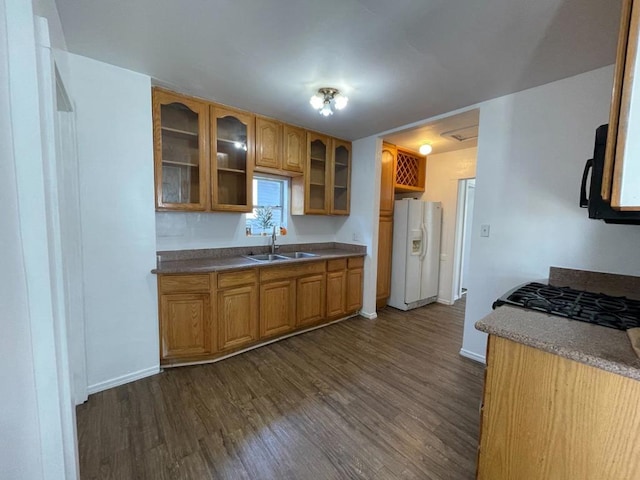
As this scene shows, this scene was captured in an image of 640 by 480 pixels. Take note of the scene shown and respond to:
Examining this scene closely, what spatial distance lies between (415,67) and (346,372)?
2457 millimetres

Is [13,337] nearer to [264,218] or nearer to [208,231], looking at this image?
[208,231]

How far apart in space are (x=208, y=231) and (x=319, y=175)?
157cm

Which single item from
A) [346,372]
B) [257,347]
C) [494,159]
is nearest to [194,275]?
[257,347]

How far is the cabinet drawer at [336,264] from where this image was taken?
3209mm

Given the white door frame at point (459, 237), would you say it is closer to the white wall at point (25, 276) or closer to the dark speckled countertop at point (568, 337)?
the dark speckled countertop at point (568, 337)

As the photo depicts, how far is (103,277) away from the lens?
6.48 feet

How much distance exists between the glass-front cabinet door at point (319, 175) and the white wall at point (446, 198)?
1.95m

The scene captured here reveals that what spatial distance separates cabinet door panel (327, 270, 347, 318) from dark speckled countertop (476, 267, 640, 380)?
215cm

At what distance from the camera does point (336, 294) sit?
3314 mm

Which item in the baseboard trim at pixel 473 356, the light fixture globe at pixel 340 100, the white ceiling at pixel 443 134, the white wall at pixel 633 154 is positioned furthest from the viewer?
the white ceiling at pixel 443 134

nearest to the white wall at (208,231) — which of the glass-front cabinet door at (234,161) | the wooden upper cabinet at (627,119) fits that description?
the glass-front cabinet door at (234,161)

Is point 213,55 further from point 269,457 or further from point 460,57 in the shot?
point 269,457

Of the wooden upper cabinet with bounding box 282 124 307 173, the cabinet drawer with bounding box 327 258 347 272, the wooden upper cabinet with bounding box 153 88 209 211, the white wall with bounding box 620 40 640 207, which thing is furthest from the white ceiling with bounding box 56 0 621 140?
the cabinet drawer with bounding box 327 258 347 272

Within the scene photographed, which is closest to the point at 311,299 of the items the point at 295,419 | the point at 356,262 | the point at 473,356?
the point at 356,262
